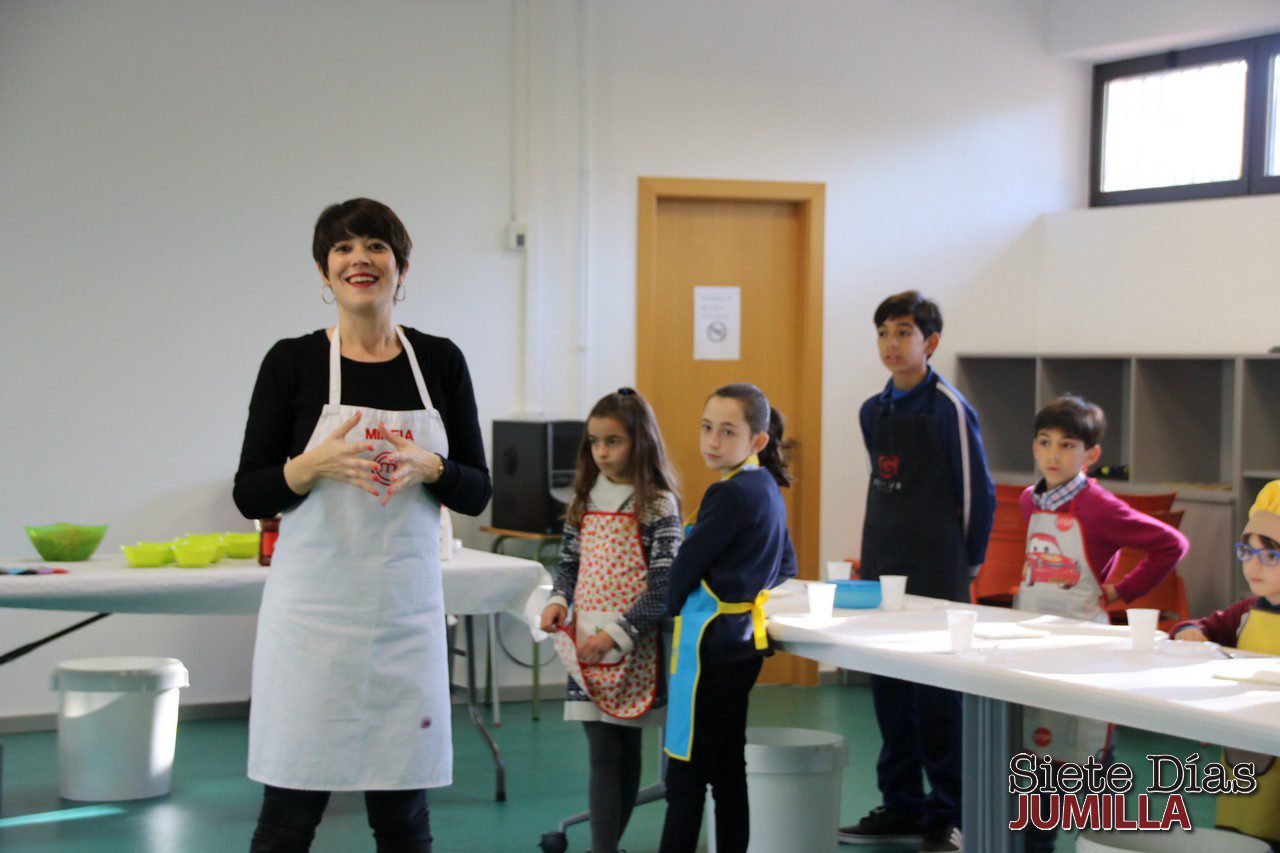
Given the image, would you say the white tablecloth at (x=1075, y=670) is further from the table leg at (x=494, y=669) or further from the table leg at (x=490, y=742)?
the table leg at (x=494, y=669)

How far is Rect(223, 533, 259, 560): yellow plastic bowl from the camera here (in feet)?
13.6

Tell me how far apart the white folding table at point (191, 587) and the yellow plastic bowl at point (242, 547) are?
0.12 ft

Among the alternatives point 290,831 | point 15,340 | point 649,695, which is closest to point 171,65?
point 15,340

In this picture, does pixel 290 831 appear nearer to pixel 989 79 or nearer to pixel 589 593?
pixel 589 593

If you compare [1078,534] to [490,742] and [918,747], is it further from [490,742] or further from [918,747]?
[490,742]

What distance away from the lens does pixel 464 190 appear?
5.64 m

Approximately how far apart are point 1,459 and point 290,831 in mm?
3436

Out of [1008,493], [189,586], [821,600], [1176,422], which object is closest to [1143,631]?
[821,600]

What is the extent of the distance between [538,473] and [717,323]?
1191 mm

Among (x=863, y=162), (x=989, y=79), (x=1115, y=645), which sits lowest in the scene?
(x=1115, y=645)

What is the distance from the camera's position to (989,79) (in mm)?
6293

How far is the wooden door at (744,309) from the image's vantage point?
5.89m

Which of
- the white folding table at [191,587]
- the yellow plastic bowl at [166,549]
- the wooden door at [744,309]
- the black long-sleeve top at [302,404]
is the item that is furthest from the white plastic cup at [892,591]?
the wooden door at [744,309]

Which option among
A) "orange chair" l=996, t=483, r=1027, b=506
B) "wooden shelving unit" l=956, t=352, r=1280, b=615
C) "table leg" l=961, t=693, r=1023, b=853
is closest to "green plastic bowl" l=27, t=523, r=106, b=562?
"table leg" l=961, t=693, r=1023, b=853
